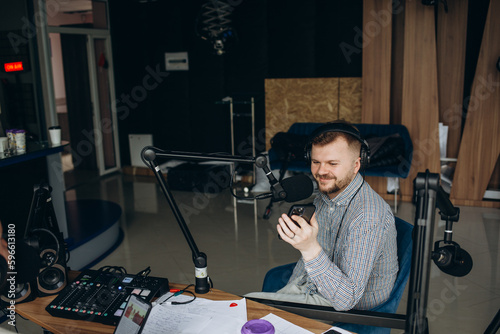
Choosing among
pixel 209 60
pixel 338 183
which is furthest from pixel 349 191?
pixel 209 60

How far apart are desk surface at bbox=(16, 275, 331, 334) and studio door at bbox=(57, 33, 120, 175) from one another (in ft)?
19.0

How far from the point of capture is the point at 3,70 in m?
5.07

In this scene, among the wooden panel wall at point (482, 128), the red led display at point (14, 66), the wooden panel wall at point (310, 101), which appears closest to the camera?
the wooden panel wall at point (482, 128)

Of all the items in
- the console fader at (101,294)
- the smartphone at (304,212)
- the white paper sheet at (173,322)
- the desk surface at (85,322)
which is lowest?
the desk surface at (85,322)

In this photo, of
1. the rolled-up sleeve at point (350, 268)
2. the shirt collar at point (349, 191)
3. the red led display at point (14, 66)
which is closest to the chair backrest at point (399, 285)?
the rolled-up sleeve at point (350, 268)

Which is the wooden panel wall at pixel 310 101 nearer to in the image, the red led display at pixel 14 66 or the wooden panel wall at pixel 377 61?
the wooden panel wall at pixel 377 61

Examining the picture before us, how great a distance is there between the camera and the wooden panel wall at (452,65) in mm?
5172

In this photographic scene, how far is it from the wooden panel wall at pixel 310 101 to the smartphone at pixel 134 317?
4727mm

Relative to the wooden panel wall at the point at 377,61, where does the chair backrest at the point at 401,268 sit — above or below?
below

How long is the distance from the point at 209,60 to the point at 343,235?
17.4 ft

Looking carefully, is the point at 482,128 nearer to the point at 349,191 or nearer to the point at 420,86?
the point at 420,86

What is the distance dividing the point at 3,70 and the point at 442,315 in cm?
510

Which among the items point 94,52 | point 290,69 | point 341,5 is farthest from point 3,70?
point 341,5

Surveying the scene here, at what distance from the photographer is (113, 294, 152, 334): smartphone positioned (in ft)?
4.68
